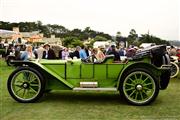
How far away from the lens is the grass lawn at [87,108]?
7309mm

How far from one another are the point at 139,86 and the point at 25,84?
257 cm

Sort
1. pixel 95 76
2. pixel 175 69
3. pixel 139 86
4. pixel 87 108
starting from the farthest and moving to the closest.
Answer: pixel 175 69 → pixel 95 76 → pixel 139 86 → pixel 87 108

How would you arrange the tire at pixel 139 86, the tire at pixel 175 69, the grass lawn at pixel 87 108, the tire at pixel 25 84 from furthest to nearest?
the tire at pixel 175 69, the tire at pixel 25 84, the tire at pixel 139 86, the grass lawn at pixel 87 108

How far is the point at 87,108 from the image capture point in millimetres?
8203

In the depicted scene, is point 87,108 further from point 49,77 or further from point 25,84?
point 25,84

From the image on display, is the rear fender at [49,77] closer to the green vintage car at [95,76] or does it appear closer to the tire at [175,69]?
the green vintage car at [95,76]

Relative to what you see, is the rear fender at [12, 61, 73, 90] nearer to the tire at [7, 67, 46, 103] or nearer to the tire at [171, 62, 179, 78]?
the tire at [7, 67, 46, 103]

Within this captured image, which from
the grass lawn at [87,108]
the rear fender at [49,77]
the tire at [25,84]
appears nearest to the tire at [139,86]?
the grass lawn at [87,108]

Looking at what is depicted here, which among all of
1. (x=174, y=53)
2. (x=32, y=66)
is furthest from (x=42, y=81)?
(x=174, y=53)

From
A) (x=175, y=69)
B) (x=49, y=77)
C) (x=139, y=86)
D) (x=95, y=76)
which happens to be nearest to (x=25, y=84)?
(x=49, y=77)

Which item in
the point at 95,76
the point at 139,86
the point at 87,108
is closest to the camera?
the point at 87,108

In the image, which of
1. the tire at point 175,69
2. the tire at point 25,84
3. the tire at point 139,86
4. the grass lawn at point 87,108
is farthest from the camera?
the tire at point 175,69

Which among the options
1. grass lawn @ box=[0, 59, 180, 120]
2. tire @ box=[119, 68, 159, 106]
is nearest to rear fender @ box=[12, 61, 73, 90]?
grass lawn @ box=[0, 59, 180, 120]

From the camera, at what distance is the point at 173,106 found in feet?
27.8
